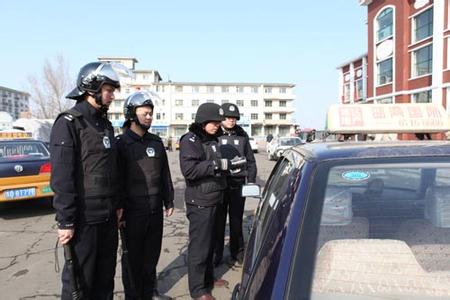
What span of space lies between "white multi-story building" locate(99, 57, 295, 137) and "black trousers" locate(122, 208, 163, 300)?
7131 cm

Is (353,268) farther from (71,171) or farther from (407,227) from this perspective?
(71,171)

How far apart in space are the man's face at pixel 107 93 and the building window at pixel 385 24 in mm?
31416

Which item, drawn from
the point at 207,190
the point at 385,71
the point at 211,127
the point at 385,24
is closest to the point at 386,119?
the point at 211,127

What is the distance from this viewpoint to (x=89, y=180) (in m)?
2.73

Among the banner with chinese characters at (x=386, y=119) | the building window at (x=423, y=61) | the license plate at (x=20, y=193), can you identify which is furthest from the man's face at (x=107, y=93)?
the building window at (x=423, y=61)

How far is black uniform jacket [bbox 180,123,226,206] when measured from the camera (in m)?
3.47

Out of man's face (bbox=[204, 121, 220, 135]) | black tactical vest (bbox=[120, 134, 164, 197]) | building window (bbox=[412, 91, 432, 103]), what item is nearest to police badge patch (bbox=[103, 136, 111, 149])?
black tactical vest (bbox=[120, 134, 164, 197])

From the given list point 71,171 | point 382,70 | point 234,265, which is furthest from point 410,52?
point 71,171

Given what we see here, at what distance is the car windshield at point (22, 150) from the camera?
7.92m

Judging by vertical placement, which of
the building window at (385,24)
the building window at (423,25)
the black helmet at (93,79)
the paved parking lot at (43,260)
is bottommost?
the paved parking lot at (43,260)

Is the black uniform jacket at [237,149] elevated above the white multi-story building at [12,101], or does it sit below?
below

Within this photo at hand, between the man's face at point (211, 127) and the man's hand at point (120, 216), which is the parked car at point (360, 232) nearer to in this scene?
the man's hand at point (120, 216)

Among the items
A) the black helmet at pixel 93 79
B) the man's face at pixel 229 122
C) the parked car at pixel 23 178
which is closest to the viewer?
the black helmet at pixel 93 79

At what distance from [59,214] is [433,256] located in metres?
2.18
